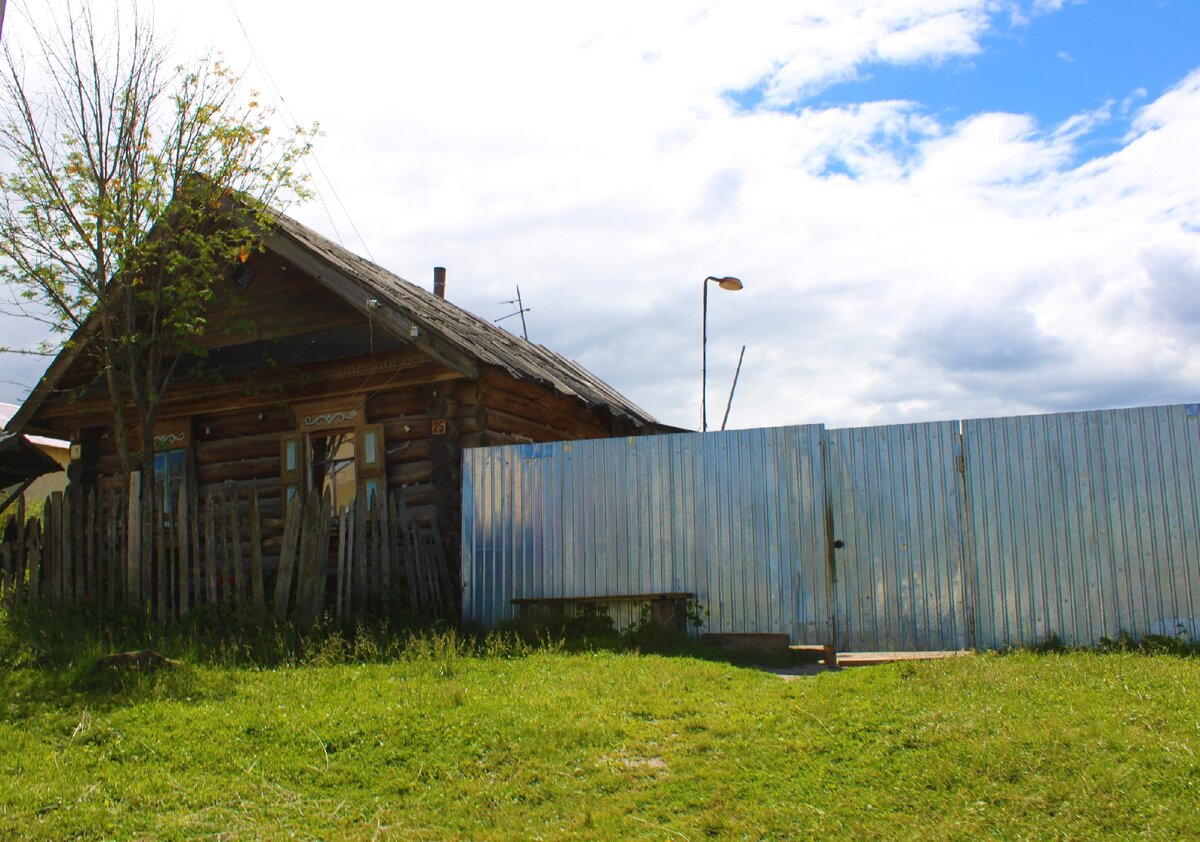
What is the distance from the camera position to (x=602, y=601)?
34.2 ft

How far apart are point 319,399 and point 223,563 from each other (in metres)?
2.98

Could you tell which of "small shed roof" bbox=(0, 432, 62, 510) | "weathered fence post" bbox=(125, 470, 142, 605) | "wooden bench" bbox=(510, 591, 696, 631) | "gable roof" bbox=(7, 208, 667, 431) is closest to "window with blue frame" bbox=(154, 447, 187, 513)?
"gable roof" bbox=(7, 208, 667, 431)

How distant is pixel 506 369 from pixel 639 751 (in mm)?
6535

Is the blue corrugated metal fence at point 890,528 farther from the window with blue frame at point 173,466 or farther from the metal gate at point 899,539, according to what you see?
the window with blue frame at point 173,466

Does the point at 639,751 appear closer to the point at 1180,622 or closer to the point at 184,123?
the point at 1180,622

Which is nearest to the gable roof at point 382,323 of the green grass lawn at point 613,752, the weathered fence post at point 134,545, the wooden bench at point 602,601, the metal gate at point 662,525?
the metal gate at point 662,525

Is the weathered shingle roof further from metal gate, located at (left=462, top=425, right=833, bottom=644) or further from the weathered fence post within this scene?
the weathered fence post

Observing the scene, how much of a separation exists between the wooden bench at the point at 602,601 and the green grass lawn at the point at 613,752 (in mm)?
1951

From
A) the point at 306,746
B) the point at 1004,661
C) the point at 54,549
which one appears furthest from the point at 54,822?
the point at 54,549

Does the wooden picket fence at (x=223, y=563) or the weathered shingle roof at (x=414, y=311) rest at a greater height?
the weathered shingle roof at (x=414, y=311)

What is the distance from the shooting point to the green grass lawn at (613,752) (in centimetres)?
491

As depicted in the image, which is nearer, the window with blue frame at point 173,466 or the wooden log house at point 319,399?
the wooden log house at point 319,399

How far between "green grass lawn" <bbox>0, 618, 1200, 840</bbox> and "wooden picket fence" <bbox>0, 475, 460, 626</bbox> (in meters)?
2.53

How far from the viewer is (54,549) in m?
11.7
